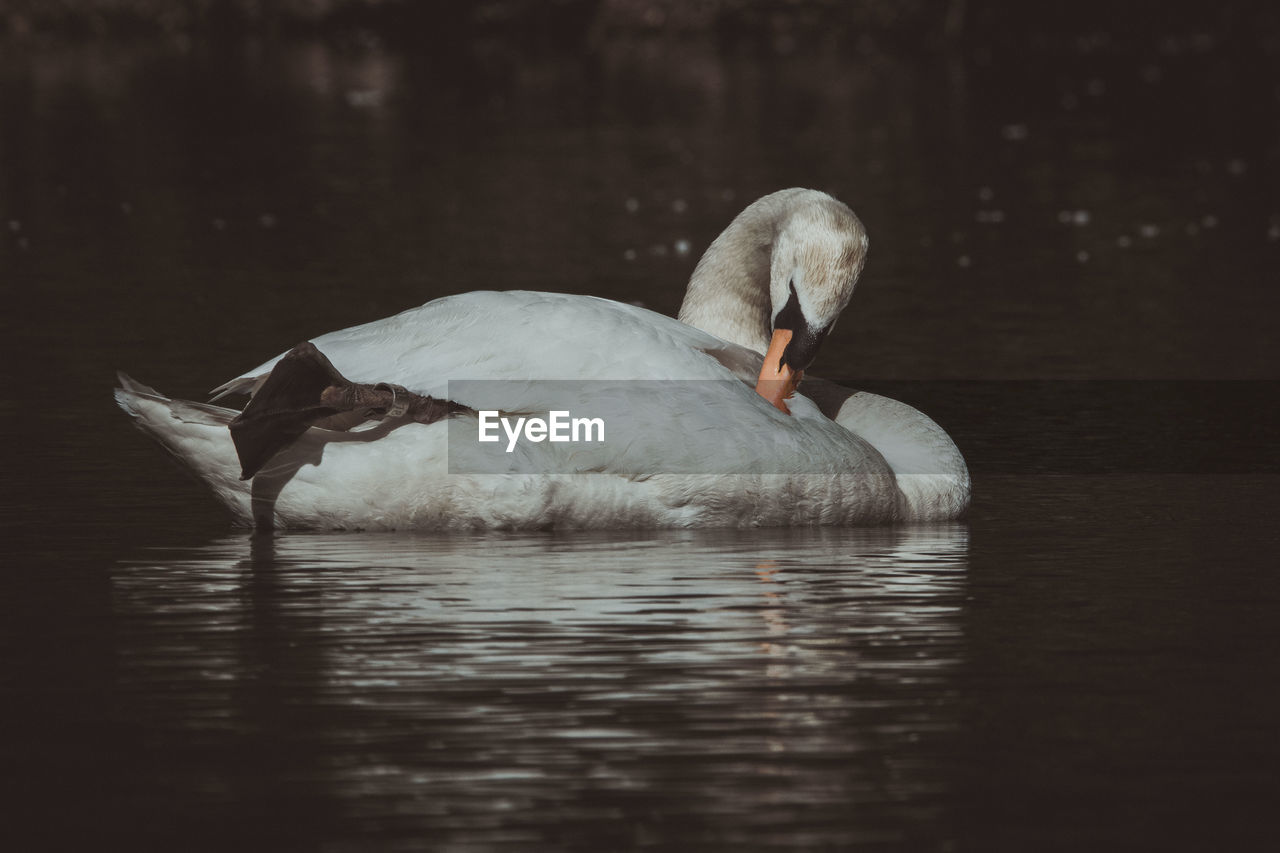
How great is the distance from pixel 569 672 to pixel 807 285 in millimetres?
3626

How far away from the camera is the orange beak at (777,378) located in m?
10.9

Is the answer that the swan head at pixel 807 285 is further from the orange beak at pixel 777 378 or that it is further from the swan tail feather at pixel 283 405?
the swan tail feather at pixel 283 405

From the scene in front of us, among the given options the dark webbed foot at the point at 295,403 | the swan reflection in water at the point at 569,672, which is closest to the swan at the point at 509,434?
the dark webbed foot at the point at 295,403

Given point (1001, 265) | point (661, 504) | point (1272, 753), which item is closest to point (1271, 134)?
point (1001, 265)

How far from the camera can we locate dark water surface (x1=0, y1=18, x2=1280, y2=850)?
6584 mm

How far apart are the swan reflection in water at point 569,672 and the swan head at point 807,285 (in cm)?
80

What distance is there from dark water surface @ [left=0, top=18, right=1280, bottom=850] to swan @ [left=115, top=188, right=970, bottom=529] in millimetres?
168

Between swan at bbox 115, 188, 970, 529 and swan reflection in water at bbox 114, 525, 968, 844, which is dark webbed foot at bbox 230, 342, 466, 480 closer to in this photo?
swan at bbox 115, 188, 970, 529

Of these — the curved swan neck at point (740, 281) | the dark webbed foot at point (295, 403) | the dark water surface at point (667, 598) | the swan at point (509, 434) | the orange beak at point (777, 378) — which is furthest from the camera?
the curved swan neck at point (740, 281)

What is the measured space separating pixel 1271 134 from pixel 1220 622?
97.0 ft

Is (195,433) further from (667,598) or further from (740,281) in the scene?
(740,281)

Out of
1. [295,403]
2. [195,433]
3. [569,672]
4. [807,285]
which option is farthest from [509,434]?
[569,672]

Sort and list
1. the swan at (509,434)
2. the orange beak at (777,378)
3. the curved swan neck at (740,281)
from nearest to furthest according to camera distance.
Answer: the swan at (509,434)
the orange beak at (777,378)
the curved swan neck at (740,281)

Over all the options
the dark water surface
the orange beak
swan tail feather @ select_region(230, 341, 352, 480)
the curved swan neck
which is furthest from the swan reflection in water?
the curved swan neck
